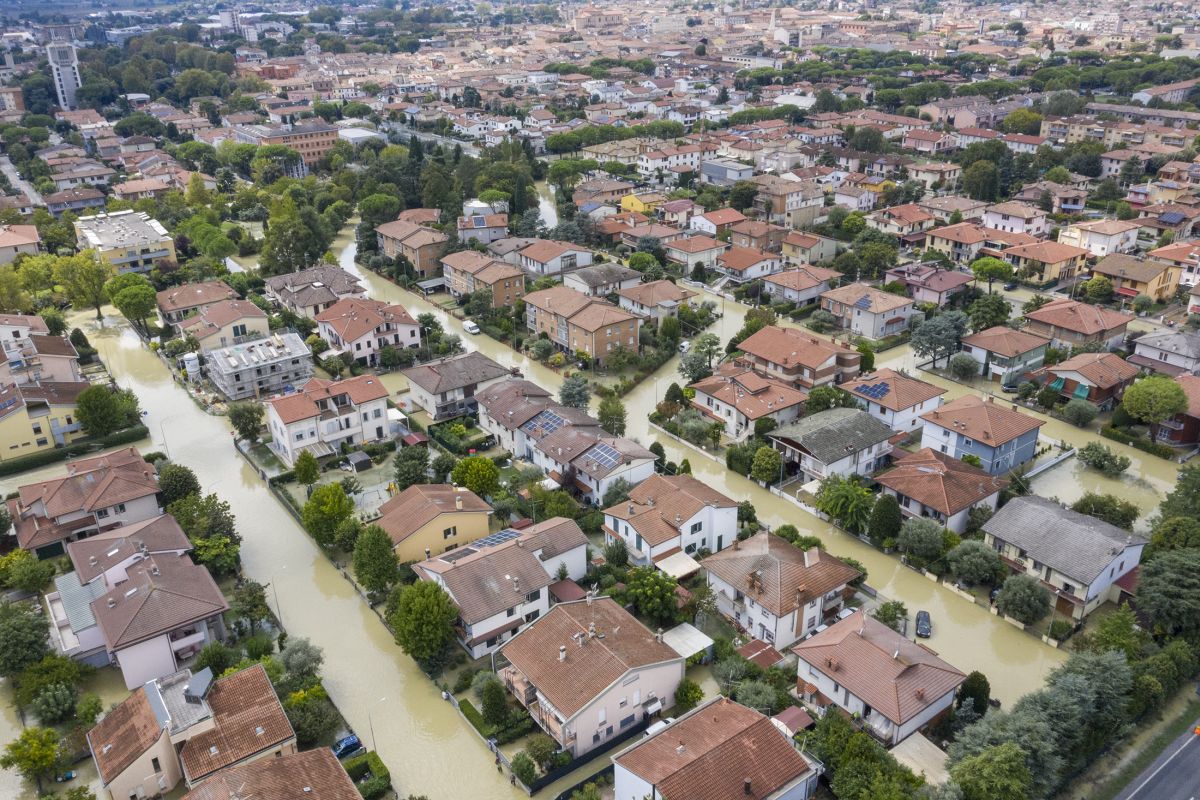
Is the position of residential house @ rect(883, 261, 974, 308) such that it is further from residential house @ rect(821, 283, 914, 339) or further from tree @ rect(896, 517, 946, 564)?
tree @ rect(896, 517, 946, 564)

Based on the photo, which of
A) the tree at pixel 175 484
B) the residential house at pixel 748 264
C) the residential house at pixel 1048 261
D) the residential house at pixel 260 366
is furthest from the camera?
the residential house at pixel 748 264

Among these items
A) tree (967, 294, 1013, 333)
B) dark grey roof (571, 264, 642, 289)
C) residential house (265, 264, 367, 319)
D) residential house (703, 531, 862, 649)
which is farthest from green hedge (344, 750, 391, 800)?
tree (967, 294, 1013, 333)

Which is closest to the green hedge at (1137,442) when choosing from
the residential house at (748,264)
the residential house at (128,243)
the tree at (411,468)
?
the residential house at (748,264)

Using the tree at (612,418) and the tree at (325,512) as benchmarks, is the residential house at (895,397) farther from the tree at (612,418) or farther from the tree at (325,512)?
the tree at (325,512)

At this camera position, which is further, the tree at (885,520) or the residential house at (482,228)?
the residential house at (482,228)

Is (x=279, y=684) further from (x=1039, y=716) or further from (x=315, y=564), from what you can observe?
(x=1039, y=716)
